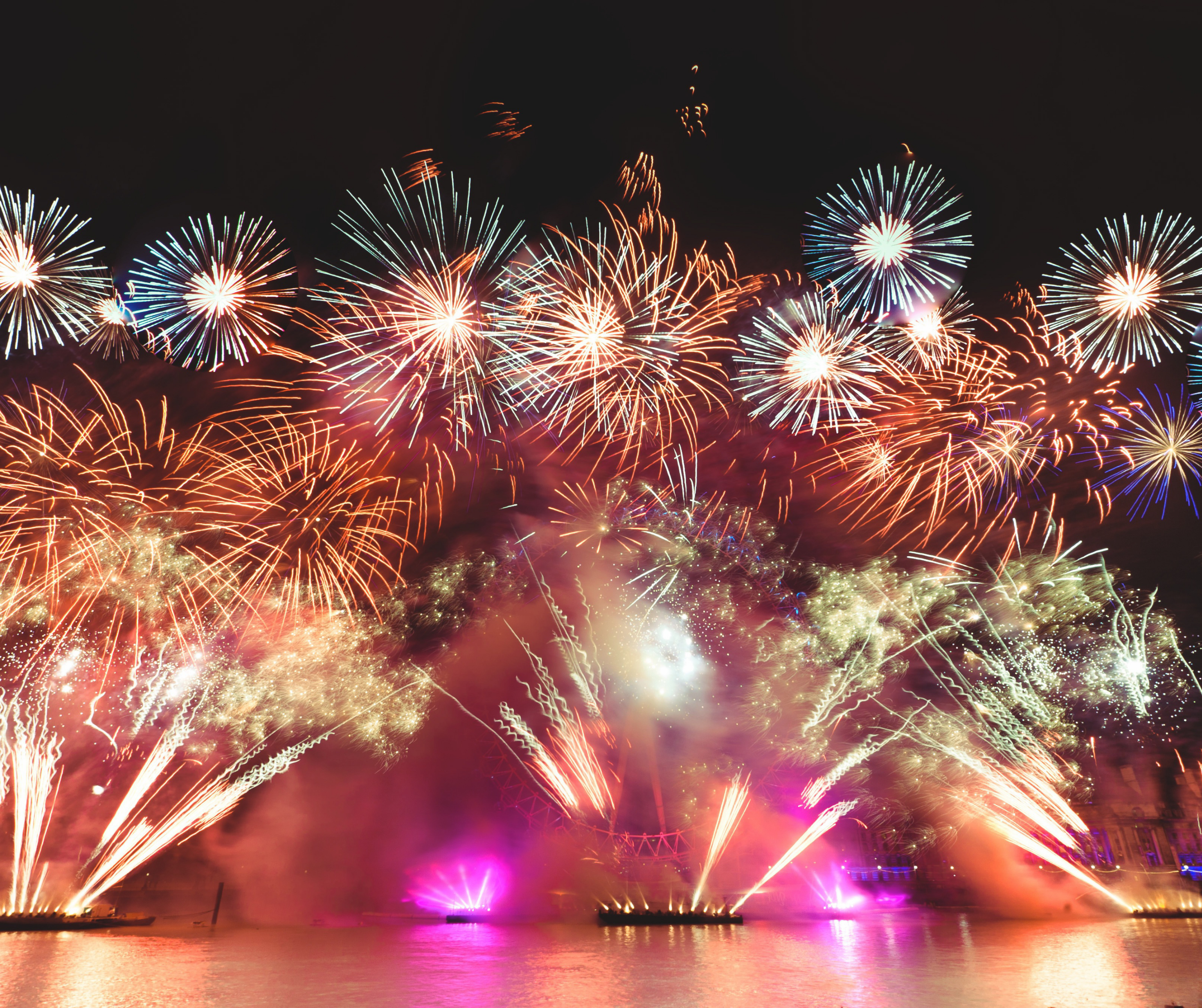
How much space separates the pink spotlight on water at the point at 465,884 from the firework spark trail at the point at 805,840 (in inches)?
275

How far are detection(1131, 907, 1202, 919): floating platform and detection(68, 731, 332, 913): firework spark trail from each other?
23234 mm

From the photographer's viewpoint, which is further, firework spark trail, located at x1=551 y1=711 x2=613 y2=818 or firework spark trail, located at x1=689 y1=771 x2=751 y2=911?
firework spark trail, located at x1=689 y1=771 x2=751 y2=911

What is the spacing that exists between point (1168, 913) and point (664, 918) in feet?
46.1

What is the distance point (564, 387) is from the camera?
10.5m

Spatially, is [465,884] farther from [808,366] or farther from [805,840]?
[808,366]

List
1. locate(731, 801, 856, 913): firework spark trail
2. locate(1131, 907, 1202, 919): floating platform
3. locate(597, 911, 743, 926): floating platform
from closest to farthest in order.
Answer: locate(597, 911, 743, 926): floating platform
locate(1131, 907, 1202, 919): floating platform
locate(731, 801, 856, 913): firework spark trail

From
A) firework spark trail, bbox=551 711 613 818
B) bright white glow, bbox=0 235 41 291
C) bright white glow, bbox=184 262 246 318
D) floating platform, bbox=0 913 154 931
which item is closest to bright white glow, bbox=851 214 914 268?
bright white glow, bbox=184 262 246 318

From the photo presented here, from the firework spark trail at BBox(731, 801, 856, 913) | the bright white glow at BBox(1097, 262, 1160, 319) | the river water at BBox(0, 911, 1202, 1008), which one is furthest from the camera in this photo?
the firework spark trail at BBox(731, 801, 856, 913)

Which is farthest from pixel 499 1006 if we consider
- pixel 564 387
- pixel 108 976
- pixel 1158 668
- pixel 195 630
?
pixel 1158 668

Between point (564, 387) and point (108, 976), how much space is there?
9.08 m

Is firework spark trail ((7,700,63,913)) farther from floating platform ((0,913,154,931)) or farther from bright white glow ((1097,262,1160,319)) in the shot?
bright white glow ((1097,262,1160,319))

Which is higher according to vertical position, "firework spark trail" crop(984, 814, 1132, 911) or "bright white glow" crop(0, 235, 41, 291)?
"bright white glow" crop(0, 235, 41, 291)

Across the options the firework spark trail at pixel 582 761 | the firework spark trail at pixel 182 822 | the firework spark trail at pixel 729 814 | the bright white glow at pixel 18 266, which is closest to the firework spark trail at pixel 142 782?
the firework spark trail at pixel 182 822

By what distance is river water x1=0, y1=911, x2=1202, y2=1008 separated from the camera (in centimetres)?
651
